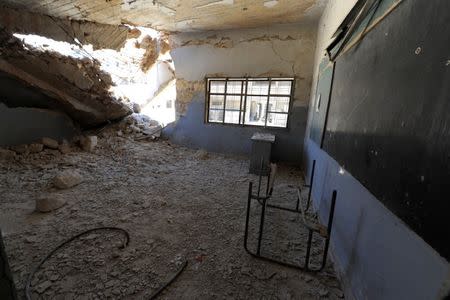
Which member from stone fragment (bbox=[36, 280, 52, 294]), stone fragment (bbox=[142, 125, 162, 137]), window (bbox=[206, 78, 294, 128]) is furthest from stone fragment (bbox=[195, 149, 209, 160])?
stone fragment (bbox=[36, 280, 52, 294])

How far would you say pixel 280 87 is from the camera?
15.4 feet

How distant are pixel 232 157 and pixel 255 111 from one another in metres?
1.24

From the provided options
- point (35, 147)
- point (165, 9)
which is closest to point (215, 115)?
point (165, 9)

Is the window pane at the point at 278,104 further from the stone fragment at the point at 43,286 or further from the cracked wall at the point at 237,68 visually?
the stone fragment at the point at 43,286

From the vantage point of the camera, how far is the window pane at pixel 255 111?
4.89m

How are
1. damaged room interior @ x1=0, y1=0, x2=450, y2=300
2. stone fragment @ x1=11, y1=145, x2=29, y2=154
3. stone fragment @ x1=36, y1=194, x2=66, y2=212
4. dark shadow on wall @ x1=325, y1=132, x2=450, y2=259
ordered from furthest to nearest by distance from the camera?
stone fragment @ x1=11, y1=145, x2=29, y2=154 < stone fragment @ x1=36, y1=194, x2=66, y2=212 < damaged room interior @ x1=0, y1=0, x2=450, y2=300 < dark shadow on wall @ x1=325, y1=132, x2=450, y2=259

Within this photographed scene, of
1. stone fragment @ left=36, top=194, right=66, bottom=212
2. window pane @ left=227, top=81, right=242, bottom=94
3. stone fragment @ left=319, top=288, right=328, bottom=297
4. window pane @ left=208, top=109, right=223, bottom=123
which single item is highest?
window pane @ left=227, top=81, right=242, bottom=94

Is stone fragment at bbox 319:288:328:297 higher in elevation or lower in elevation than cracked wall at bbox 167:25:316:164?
lower

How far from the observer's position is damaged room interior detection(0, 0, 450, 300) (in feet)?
2.91

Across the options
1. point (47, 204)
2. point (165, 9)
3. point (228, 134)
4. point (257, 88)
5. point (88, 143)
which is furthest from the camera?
point (228, 134)

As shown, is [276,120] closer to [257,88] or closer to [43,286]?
[257,88]

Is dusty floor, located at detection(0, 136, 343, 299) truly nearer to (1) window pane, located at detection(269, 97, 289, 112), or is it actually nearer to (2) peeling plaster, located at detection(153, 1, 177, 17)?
(1) window pane, located at detection(269, 97, 289, 112)

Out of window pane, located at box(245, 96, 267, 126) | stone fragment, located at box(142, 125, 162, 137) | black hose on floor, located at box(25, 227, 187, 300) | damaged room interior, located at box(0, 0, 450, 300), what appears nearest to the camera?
damaged room interior, located at box(0, 0, 450, 300)

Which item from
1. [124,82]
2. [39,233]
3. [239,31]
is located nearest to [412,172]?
[39,233]
